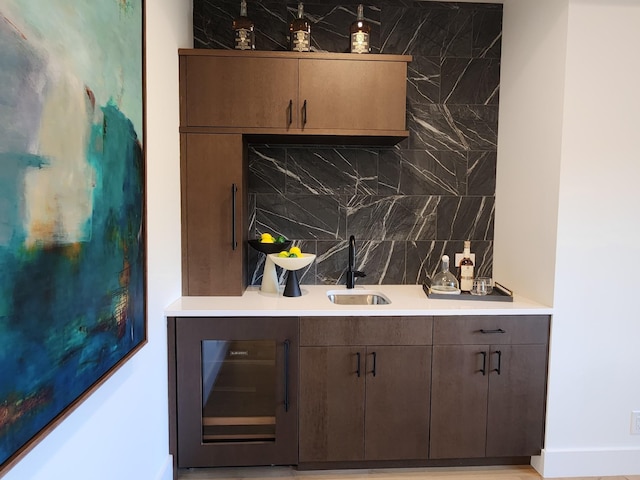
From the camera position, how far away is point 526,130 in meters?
2.38

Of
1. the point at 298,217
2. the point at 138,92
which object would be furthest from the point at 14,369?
the point at 298,217

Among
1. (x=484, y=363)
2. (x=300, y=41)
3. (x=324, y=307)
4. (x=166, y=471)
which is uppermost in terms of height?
(x=300, y=41)

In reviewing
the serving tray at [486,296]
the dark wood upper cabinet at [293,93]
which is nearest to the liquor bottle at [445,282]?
the serving tray at [486,296]

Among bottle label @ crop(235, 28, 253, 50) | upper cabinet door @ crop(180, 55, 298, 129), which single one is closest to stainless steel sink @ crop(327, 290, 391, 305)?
upper cabinet door @ crop(180, 55, 298, 129)

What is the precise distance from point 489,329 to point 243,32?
209 centimetres

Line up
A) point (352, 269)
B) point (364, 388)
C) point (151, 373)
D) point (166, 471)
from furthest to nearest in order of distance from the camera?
1. point (352, 269)
2. point (364, 388)
3. point (166, 471)
4. point (151, 373)

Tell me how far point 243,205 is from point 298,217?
1.36ft

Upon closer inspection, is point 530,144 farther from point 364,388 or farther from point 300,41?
point 364,388

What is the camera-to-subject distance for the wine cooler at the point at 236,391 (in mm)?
2074

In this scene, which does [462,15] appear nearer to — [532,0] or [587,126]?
[532,0]

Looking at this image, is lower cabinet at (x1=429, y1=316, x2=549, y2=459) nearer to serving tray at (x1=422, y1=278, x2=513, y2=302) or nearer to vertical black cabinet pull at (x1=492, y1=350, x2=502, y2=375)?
vertical black cabinet pull at (x1=492, y1=350, x2=502, y2=375)

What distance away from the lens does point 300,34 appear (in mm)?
2350

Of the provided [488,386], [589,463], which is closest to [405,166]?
[488,386]

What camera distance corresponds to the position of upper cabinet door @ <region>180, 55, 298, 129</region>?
2.23 metres
